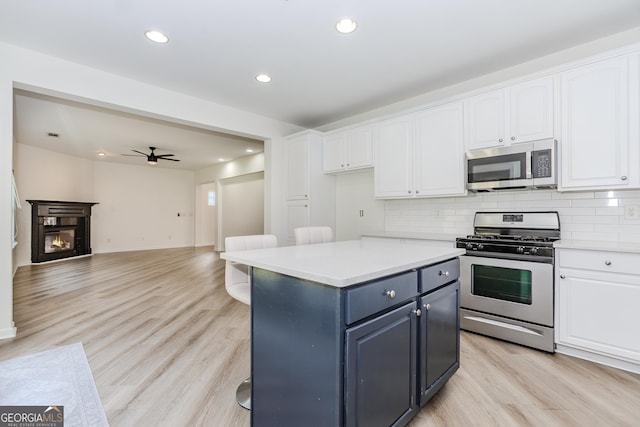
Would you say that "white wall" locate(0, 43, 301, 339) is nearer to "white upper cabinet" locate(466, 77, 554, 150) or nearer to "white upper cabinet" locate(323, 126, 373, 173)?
"white upper cabinet" locate(323, 126, 373, 173)

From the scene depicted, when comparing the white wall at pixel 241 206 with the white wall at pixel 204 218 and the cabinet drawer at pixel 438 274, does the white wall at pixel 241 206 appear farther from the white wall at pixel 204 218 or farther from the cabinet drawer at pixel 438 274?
the cabinet drawer at pixel 438 274

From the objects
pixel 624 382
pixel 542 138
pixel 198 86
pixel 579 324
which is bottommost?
pixel 624 382

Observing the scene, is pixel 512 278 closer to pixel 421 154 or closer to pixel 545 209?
pixel 545 209

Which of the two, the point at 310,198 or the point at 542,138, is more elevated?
the point at 542,138

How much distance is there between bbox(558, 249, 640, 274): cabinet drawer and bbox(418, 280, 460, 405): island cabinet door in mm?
1150

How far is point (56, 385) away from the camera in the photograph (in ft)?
6.53

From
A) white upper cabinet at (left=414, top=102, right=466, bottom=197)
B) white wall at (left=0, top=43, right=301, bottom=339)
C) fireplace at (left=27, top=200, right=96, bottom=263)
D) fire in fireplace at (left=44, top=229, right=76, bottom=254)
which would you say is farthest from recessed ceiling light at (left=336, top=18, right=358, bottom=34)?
fire in fireplace at (left=44, top=229, right=76, bottom=254)

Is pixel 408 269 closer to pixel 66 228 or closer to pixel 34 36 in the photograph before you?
pixel 34 36

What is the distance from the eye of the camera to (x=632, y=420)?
1679mm

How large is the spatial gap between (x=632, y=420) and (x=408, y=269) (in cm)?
156

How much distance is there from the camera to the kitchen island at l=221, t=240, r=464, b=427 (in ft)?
3.92

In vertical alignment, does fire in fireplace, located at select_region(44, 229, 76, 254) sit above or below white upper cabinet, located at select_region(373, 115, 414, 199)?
below

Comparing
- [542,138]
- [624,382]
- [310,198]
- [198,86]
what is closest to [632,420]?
[624,382]

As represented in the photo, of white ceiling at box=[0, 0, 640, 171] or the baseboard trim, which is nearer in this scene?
white ceiling at box=[0, 0, 640, 171]
